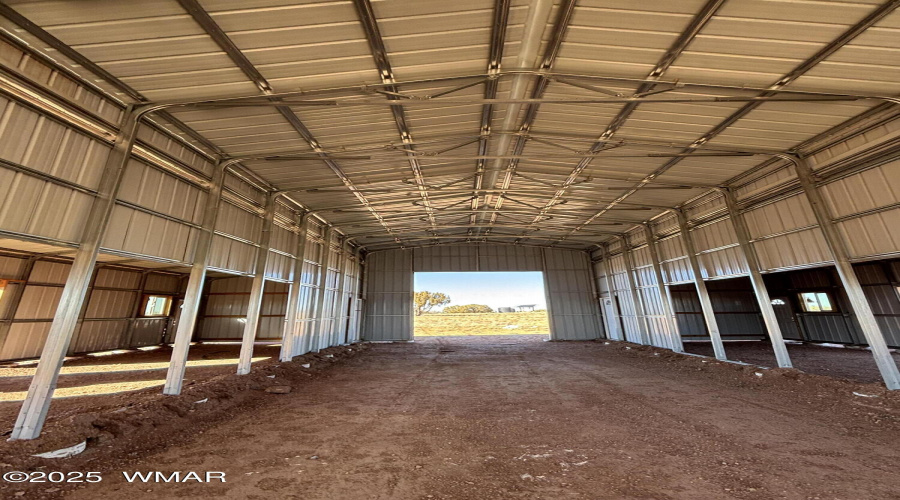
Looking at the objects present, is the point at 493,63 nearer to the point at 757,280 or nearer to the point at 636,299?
the point at 757,280

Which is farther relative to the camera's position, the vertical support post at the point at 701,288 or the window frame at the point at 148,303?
the window frame at the point at 148,303

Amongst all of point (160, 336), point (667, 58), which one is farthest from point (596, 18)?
point (160, 336)

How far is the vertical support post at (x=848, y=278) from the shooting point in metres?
8.30

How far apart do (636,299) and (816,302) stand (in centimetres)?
1142

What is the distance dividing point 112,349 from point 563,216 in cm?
2845

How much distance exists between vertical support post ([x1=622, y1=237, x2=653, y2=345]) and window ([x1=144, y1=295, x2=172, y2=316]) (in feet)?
108

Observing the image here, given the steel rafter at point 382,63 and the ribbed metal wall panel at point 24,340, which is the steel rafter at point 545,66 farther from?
the ribbed metal wall panel at point 24,340

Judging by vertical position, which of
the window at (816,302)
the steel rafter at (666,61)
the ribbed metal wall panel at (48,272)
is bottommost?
the window at (816,302)

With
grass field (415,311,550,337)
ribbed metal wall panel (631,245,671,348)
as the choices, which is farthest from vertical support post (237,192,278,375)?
grass field (415,311,550,337)

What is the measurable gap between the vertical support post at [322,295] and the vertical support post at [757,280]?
19.3 meters

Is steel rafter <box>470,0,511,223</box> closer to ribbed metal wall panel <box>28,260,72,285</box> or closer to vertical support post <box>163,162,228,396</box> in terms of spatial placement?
vertical support post <box>163,162,228,396</box>

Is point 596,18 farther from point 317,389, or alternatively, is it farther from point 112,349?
point 112,349

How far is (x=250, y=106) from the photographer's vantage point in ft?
24.8

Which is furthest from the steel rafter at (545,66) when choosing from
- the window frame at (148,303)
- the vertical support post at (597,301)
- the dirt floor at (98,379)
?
the window frame at (148,303)
